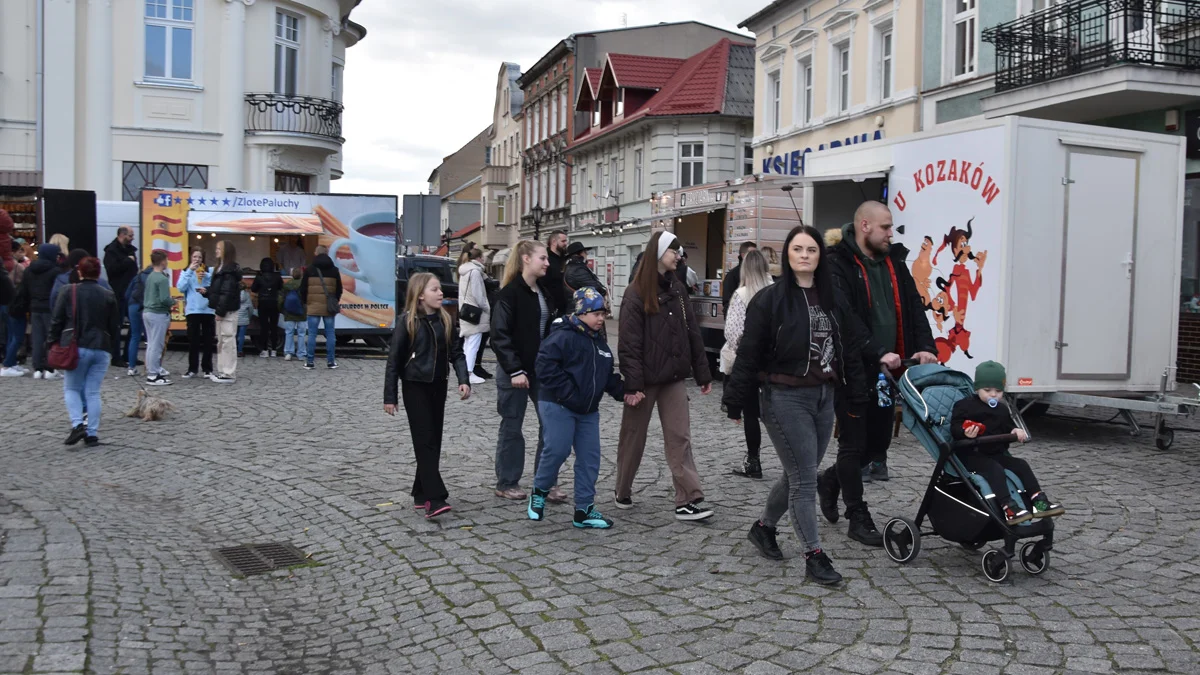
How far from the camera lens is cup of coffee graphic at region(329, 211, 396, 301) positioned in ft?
69.0

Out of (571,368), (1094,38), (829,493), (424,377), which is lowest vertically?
(829,493)

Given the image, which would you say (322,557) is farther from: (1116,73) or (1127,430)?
(1116,73)

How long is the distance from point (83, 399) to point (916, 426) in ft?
25.7

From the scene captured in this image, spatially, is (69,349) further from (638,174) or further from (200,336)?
(638,174)

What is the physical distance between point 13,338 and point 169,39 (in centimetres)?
1387

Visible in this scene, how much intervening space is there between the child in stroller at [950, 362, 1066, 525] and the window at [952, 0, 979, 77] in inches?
652

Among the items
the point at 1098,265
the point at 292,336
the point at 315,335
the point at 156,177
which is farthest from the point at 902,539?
the point at 156,177

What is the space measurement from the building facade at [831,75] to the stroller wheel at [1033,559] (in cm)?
1806

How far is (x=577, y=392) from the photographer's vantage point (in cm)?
718

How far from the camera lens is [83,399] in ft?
35.2

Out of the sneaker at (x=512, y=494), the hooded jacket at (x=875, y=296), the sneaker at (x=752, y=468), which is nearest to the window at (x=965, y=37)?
the sneaker at (x=752, y=468)

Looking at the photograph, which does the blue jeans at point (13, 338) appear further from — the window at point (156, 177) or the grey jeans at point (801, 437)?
the grey jeans at point (801, 437)

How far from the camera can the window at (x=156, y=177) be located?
27.6 metres

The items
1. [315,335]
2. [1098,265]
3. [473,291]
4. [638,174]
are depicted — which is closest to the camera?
[1098,265]
